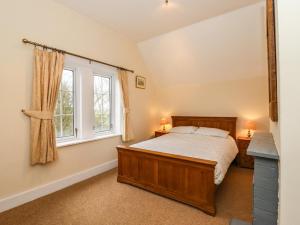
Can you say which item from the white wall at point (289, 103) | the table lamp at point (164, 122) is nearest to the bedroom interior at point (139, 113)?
the white wall at point (289, 103)

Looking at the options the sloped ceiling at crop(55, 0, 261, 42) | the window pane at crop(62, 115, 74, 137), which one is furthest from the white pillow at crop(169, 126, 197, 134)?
the window pane at crop(62, 115, 74, 137)

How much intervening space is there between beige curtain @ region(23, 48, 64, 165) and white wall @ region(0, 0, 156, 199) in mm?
83

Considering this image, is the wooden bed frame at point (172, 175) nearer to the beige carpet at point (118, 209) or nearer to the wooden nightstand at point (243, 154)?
the beige carpet at point (118, 209)

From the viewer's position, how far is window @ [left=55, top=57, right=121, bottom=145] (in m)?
2.69

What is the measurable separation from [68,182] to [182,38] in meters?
3.32

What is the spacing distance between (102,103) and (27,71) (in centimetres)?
138

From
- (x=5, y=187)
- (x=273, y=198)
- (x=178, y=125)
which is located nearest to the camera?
(x=273, y=198)

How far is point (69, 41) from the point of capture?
257 cm

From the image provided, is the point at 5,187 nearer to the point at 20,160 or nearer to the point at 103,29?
the point at 20,160

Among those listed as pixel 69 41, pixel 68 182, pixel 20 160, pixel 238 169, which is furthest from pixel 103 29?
pixel 238 169

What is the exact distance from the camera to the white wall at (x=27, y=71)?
6.41ft

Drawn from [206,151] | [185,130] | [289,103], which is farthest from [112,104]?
[289,103]

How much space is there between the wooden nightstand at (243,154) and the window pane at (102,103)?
2.74m

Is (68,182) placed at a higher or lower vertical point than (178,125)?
lower
